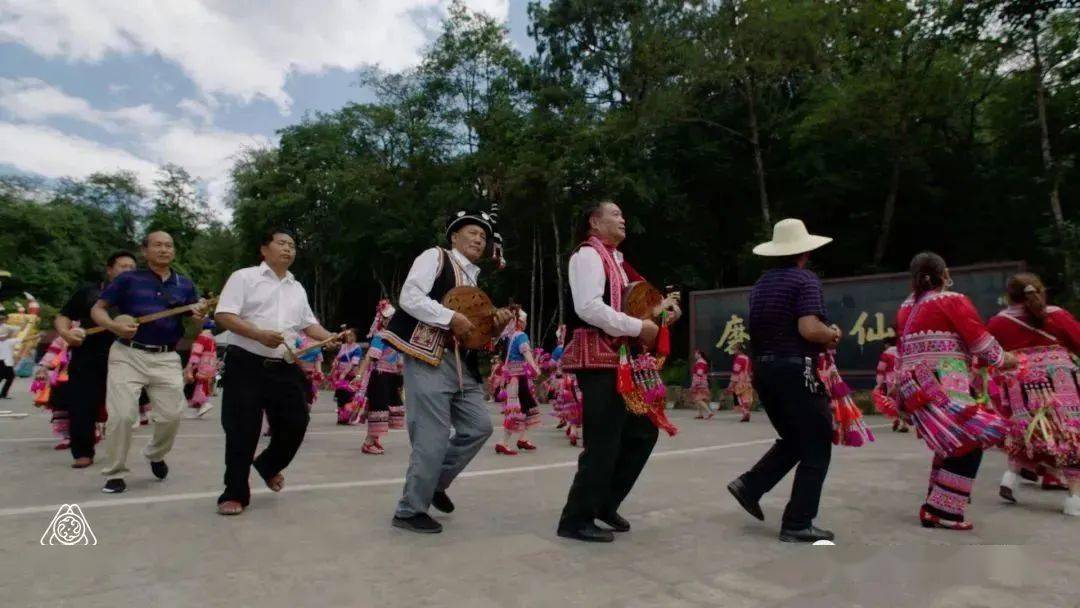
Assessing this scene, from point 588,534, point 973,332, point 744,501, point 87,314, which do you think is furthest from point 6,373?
point 973,332

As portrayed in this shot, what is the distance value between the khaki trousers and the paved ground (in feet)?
0.97

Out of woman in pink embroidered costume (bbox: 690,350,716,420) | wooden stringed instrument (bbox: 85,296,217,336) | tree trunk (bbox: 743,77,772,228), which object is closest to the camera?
wooden stringed instrument (bbox: 85,296,217,336)

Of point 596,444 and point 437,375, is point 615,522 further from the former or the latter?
point 437,375

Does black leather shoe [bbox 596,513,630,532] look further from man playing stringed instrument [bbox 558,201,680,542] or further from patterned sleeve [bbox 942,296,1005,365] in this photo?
patterned sleeve [bbox 942,296,1005,365]

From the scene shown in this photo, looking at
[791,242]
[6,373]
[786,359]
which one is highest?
[791,242]

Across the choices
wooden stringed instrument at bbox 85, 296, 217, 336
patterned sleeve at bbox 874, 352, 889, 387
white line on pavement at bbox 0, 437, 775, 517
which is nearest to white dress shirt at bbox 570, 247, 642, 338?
white line on pavement at bbox 0, 437, 775, 517

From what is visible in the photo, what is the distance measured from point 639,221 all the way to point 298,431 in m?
22.6

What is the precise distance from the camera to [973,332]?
4434 millimetres

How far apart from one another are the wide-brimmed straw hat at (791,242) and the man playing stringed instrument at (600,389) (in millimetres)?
713

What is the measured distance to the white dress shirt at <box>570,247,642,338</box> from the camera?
12.7 ft

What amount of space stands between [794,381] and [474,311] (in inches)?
72.7

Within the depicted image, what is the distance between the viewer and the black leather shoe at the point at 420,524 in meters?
4.09

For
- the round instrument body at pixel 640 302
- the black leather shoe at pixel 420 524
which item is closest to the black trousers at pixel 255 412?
the black leather shoe at pixel 420 524

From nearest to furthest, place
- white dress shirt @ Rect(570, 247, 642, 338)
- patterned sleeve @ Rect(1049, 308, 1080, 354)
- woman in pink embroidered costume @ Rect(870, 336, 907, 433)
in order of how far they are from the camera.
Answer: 1. white dress shirt @ Rect(570, 247, 642, 338)
2. woman in pink embroidered costume @ Rect(870, 336, 907, 433)
3. patterned sleeve @ Rect(1049, 308, 1080, 354)
